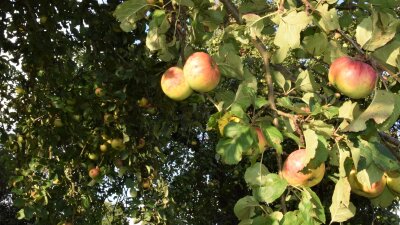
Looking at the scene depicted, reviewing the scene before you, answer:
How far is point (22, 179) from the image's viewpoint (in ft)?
9.49

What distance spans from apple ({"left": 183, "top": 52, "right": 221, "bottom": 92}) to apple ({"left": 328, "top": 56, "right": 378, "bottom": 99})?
0.38 metres

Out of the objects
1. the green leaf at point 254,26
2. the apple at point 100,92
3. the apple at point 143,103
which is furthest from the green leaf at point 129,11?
the apple at point 143,103

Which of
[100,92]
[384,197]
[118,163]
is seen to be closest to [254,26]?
[384,197]

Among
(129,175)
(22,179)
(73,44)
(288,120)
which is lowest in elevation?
(129,175)

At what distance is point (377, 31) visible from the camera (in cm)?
128

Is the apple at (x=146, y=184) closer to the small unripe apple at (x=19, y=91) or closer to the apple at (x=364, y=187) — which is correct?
the small unripe apple at (x=19, y=91)

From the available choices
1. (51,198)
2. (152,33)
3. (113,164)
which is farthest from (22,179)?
(152,33)

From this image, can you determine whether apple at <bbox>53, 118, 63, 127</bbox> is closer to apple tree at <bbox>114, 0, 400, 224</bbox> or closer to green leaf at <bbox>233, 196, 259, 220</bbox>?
apple tree at <bbox>114, 0, 400, 224</bbox>

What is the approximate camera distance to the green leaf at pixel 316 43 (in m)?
1.51

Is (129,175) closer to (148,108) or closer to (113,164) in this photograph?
(113,164)

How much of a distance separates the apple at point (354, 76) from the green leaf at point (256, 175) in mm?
340

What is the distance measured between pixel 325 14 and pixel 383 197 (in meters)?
0.66

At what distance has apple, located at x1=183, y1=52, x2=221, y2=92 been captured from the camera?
1.49 metres

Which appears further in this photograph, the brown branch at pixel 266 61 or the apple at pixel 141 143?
the apple at pixel 141 143
